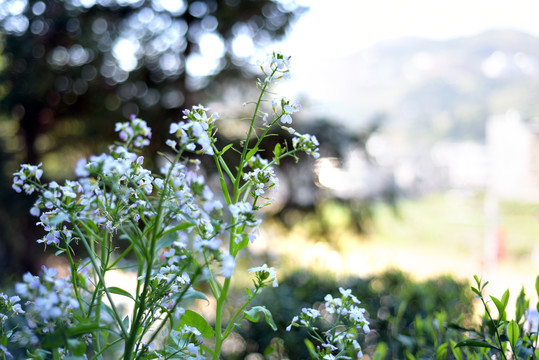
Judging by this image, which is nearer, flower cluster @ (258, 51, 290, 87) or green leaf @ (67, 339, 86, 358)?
green leaf @ (67, 339, 86, 358)

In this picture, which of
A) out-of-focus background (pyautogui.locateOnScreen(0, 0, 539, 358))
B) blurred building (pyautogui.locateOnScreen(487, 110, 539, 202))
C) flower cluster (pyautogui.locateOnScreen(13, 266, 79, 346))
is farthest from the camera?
blurred building (pyautogui.locateOnScreen(487, 110, 539, 202))

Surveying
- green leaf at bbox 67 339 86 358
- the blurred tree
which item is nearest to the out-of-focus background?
the blurred tree

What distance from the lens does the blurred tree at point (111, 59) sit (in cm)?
312

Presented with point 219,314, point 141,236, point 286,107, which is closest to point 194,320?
point 219,314

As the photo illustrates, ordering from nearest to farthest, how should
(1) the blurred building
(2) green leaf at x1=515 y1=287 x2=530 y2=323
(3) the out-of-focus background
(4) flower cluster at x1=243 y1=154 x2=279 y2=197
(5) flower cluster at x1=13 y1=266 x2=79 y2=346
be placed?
(5) flower cluster at x1=13 y1=266 x2=79 y2=346 → (4) flower cluster at x1=243 y1=154 x2=279 y2=197 → (2) green leaf at x1=515 y1=287 x2=530 y2=323 → (3) the out-of-focus background → (1) the blurred building

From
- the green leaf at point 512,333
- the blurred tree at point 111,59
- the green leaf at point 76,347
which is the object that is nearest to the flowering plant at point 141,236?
the green leaf at point 76,347

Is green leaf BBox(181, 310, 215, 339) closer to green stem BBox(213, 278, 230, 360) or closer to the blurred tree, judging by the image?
green stem BBox(213, 278, 230, 360)

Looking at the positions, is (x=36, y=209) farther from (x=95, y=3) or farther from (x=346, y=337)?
(x=95, y=3)

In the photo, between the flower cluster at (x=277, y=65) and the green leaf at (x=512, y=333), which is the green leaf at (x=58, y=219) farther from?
the green leaf at (x=512, y=333)

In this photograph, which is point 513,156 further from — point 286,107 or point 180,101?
point 286,107

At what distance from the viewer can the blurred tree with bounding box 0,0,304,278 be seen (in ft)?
10.2

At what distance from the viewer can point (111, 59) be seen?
3305 mm

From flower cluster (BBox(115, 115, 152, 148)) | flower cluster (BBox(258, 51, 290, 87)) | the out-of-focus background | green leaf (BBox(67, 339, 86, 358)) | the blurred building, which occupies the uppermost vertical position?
the blurred building

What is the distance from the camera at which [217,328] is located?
529 millimetres
